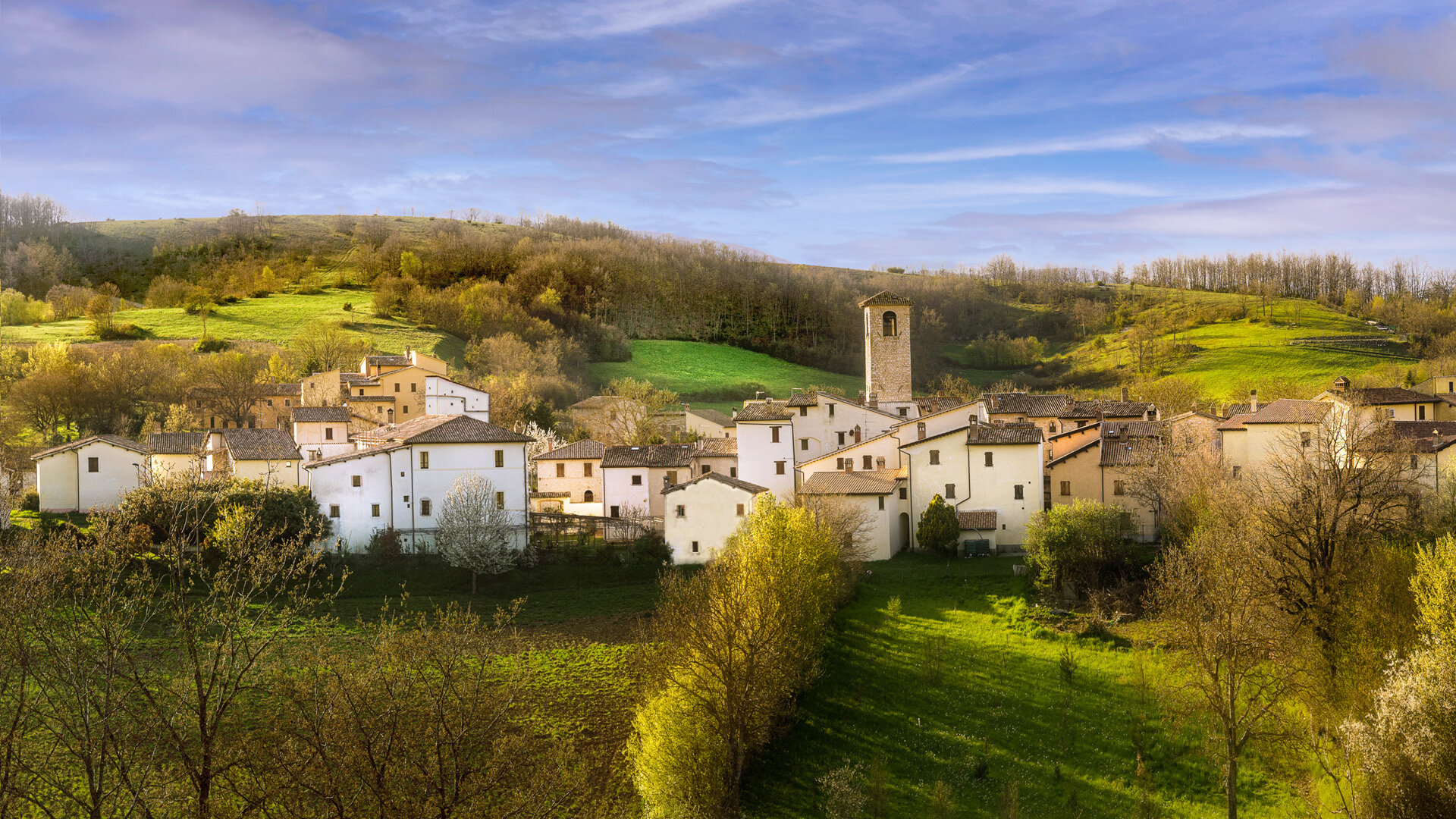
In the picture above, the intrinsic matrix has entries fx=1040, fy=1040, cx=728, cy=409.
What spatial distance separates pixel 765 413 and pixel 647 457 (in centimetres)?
577

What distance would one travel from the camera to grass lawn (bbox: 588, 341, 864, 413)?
279 ft

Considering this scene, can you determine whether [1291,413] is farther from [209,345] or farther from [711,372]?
[209,345]

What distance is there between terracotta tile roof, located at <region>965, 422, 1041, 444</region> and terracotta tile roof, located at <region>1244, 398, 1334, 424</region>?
9.60 metres

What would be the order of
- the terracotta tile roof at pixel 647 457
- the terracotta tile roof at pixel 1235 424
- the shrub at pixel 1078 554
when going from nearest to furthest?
the shrub at pixel 1078 554, the terracotta tile roof at pixel 1235 424, the terracotta tile roof at pixel 647 457

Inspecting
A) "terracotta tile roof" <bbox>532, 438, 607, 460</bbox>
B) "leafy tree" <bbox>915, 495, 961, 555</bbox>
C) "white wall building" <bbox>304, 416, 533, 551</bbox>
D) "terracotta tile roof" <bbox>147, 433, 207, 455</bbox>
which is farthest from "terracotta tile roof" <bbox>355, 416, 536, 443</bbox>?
"leafy tree" <bbox>915, 495, 961, 555</bbox>

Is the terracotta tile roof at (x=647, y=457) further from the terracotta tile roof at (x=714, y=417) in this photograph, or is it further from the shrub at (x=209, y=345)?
the shrub at (x=209, y=345)

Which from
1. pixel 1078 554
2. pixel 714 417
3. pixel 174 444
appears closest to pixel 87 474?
pixel 174 444

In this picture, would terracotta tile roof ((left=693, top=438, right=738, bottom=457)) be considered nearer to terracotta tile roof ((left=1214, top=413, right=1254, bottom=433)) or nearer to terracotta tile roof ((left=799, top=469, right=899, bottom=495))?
terracotta tile roof ((left=799, top=469, right=899, bottom=495))

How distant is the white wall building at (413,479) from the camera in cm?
4022

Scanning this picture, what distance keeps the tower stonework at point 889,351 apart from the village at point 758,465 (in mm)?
5952

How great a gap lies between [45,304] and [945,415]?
79.6 meters

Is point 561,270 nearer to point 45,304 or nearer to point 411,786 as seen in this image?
point 45,304

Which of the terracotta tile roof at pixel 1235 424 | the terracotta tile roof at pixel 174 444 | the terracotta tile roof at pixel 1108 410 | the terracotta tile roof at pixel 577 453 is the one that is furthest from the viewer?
the terracotta tile roof at pixel 1108 410

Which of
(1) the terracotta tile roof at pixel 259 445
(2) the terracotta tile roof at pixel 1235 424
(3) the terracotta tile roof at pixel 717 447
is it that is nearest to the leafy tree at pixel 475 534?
(1) the terracotta tile roof at pixel 259 445
